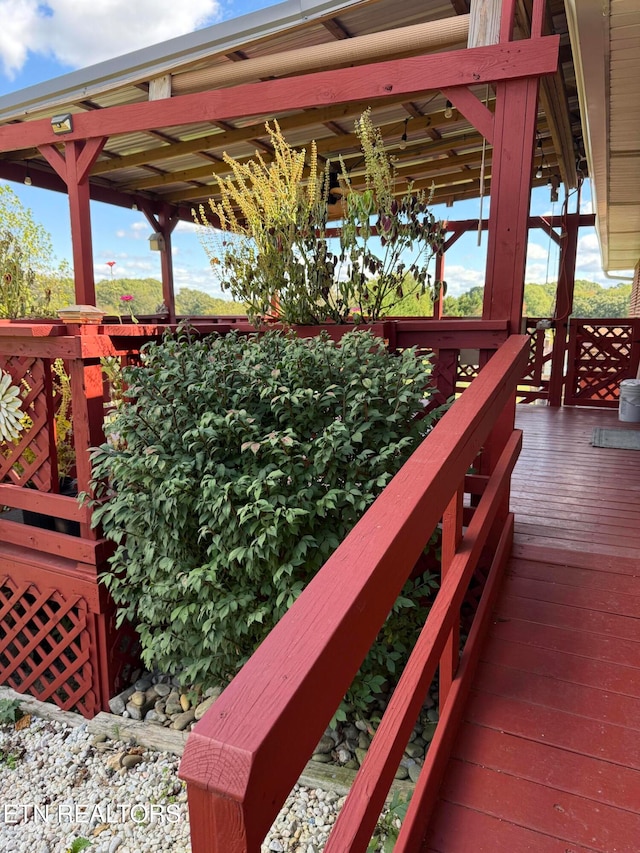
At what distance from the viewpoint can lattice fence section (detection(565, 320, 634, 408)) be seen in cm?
652

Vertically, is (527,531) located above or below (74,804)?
above

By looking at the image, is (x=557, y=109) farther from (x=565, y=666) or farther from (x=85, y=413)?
(x=565, y=666)

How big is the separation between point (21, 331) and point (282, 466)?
149cm

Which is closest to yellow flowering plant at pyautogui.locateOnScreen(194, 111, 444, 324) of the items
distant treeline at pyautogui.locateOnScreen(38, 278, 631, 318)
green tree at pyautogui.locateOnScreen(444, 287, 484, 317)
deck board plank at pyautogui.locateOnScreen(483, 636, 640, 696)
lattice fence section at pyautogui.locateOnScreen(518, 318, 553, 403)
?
distant treeline at pyautogui.locateOnScreen(38, 278, 631, 318)

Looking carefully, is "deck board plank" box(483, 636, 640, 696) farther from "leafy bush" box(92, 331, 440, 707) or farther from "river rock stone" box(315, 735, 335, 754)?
"river rock stone" box(315, 735, 335, 754)

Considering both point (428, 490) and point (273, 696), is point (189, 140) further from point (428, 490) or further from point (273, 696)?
point (273, 696)

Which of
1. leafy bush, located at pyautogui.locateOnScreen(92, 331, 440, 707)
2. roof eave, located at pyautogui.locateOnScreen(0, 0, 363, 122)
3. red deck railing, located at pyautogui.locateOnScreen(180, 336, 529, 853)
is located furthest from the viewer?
roof eave, located at pyautogui.locateOnScreen(0, 0, 363, 122)

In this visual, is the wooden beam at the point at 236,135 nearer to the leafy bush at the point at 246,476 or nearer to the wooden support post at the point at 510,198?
the wooden support post at the point at 510,198

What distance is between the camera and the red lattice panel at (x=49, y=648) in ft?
9.41

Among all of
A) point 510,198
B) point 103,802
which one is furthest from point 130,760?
point 510,198

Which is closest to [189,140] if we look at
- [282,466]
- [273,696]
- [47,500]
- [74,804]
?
[47,500]

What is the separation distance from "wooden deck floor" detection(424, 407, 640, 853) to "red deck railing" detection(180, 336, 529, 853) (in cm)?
11

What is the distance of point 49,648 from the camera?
3287mm

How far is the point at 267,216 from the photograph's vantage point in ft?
9.54
